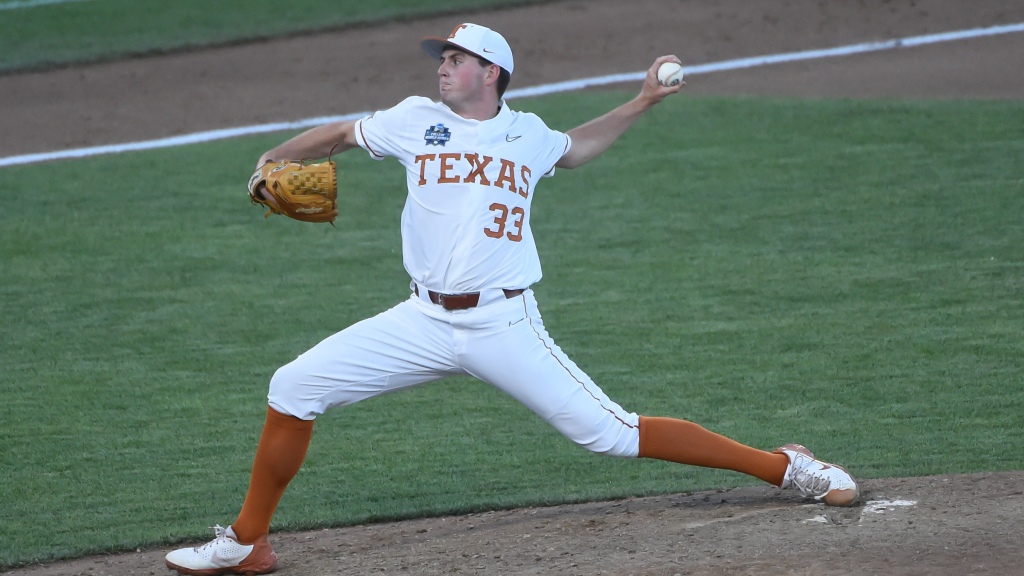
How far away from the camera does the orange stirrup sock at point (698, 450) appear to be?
13.0ft

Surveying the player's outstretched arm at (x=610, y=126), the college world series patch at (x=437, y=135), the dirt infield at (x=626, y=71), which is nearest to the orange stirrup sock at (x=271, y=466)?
the dirt infield at (x=626, y=71)

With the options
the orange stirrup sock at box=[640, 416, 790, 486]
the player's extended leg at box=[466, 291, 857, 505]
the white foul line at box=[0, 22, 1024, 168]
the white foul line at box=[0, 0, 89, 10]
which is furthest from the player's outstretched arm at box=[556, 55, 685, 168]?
Result: the white foul line at box=[0, 0, 89, 10]

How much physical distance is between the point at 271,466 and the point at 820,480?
1.72 meters

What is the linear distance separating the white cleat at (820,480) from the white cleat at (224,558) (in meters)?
1.66

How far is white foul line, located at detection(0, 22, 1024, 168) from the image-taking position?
8.93 metres

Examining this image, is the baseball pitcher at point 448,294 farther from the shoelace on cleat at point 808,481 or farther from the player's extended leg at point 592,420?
the shoelace on cleat at point 808,481

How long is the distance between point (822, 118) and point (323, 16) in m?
4.94

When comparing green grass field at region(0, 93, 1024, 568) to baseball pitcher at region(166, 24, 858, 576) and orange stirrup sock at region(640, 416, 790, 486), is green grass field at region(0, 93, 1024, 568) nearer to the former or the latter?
orange stirrup sock at region(640, 416, 790, 486)

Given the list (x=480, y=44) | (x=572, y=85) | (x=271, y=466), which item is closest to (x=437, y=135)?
(x=480, y=44)

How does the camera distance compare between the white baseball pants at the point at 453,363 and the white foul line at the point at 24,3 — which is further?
the white foul line at the point at 24,3

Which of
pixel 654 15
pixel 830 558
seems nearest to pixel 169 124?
pixel 654 15

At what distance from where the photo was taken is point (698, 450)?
400 cm

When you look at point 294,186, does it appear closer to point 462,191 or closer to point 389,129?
point 389,129

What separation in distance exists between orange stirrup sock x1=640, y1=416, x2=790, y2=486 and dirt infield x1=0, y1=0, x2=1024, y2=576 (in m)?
0.15
